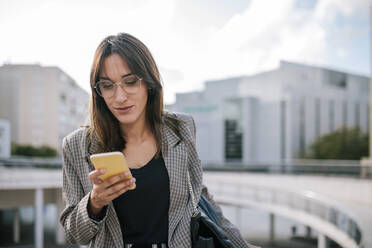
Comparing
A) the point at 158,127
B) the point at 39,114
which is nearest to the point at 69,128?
the point at 39,114

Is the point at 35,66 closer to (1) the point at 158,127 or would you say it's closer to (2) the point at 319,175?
(2) the point at 319,175

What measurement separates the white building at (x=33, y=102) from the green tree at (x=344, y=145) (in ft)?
125

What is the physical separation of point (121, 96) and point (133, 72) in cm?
12

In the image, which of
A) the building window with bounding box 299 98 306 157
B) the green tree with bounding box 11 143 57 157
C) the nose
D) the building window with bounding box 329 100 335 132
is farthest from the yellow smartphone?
the building window with bounding box 329 100 335 132

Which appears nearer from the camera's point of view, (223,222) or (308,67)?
(223,222)

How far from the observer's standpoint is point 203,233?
1.53 metres

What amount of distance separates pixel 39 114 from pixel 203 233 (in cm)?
5945

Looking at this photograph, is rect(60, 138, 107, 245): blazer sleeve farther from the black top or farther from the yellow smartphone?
the yellow smartphone

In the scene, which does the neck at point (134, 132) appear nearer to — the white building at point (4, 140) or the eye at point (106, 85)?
the eye at point (106, 85)

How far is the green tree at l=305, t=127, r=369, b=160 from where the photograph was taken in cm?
4650

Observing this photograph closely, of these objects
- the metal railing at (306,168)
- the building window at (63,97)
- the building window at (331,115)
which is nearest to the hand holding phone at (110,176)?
the metal railing at (306,168)

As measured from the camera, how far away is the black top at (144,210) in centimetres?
154

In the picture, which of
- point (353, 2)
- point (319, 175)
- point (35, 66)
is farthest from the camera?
point (35, 66)

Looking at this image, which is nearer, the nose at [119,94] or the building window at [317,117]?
the nose at [119,94]
